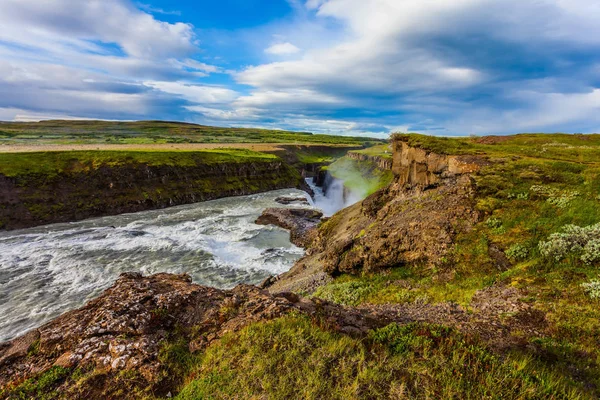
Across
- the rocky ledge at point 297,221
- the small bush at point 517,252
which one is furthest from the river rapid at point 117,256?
the small bush at point 517,252

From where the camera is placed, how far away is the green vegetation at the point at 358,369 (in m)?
5.45

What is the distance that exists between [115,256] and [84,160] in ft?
122

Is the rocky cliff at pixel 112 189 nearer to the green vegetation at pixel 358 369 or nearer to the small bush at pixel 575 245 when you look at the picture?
the green vegetation at pixel 358 369

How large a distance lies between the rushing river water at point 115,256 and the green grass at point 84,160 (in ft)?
49.6

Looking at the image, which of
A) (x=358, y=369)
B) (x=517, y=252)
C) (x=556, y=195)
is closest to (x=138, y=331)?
(x=358, y=369)

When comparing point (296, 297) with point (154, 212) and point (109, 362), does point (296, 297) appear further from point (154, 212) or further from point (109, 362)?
point (154, 212)

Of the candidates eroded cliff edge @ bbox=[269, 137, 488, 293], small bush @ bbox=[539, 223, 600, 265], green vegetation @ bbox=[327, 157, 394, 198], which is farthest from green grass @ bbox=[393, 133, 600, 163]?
green vegetation @ bbox=[327, 157, 394, 198]

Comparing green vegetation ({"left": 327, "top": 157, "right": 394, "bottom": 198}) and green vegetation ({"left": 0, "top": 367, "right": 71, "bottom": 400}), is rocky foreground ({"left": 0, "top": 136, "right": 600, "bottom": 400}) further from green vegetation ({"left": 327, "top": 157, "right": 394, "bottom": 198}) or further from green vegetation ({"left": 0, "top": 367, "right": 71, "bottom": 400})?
green vegetation ({"left": 327, "top": 157, "right": 394, "bottom": 198})

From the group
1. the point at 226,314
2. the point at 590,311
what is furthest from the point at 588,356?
the point at 226,314

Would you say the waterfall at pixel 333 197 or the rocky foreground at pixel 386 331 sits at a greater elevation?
the rocky foreground at pixel 386 331

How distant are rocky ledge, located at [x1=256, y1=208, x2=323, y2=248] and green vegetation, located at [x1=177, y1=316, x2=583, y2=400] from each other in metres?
30.9

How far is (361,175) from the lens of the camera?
72.6 m

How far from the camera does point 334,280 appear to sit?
61.6 ft

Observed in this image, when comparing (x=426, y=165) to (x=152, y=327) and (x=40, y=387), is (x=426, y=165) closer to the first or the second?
(x=152, y=327)
